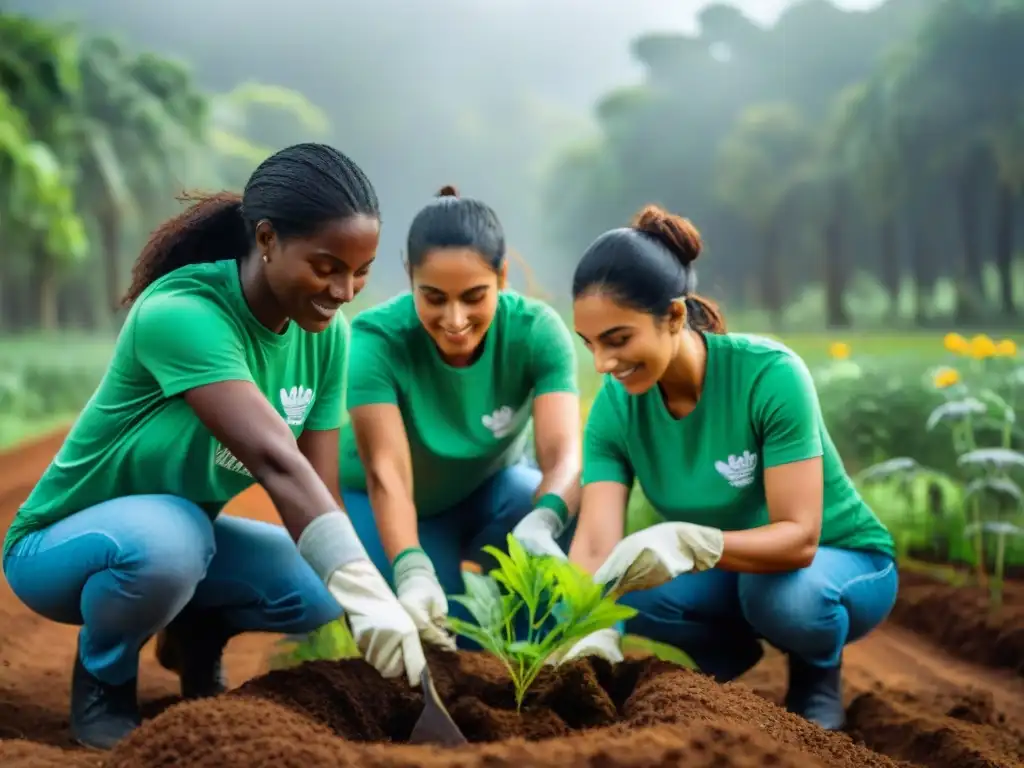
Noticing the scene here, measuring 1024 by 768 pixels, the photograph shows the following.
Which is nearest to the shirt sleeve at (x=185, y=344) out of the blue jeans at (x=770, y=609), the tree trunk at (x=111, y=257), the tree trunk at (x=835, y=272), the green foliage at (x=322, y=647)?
the blue jeans at (x=770, y=609)

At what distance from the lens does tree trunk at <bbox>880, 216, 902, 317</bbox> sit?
6012 mm

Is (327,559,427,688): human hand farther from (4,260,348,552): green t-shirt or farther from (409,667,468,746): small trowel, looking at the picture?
(4,260,348,552): green t-shirt

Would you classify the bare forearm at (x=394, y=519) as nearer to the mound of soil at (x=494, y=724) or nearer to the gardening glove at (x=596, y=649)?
the mound of soil at (x=494, y=724)

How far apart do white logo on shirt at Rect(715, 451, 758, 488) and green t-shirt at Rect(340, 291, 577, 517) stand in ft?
1.53

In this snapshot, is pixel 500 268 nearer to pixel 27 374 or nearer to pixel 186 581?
pixel 186 581

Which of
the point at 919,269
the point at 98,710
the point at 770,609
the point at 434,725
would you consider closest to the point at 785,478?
the point at 770,609

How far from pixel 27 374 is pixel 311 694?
15.6ft

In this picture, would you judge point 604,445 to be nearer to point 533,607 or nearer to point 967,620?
point 533,607

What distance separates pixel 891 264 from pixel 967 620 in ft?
10.7

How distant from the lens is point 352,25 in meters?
7.41

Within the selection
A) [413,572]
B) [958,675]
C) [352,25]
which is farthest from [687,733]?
[352,25]

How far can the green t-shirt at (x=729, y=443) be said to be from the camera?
6.76ft

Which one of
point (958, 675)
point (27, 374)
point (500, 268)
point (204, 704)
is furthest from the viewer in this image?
point (27, 374)

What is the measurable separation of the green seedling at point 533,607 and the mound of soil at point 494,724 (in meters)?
0.10
